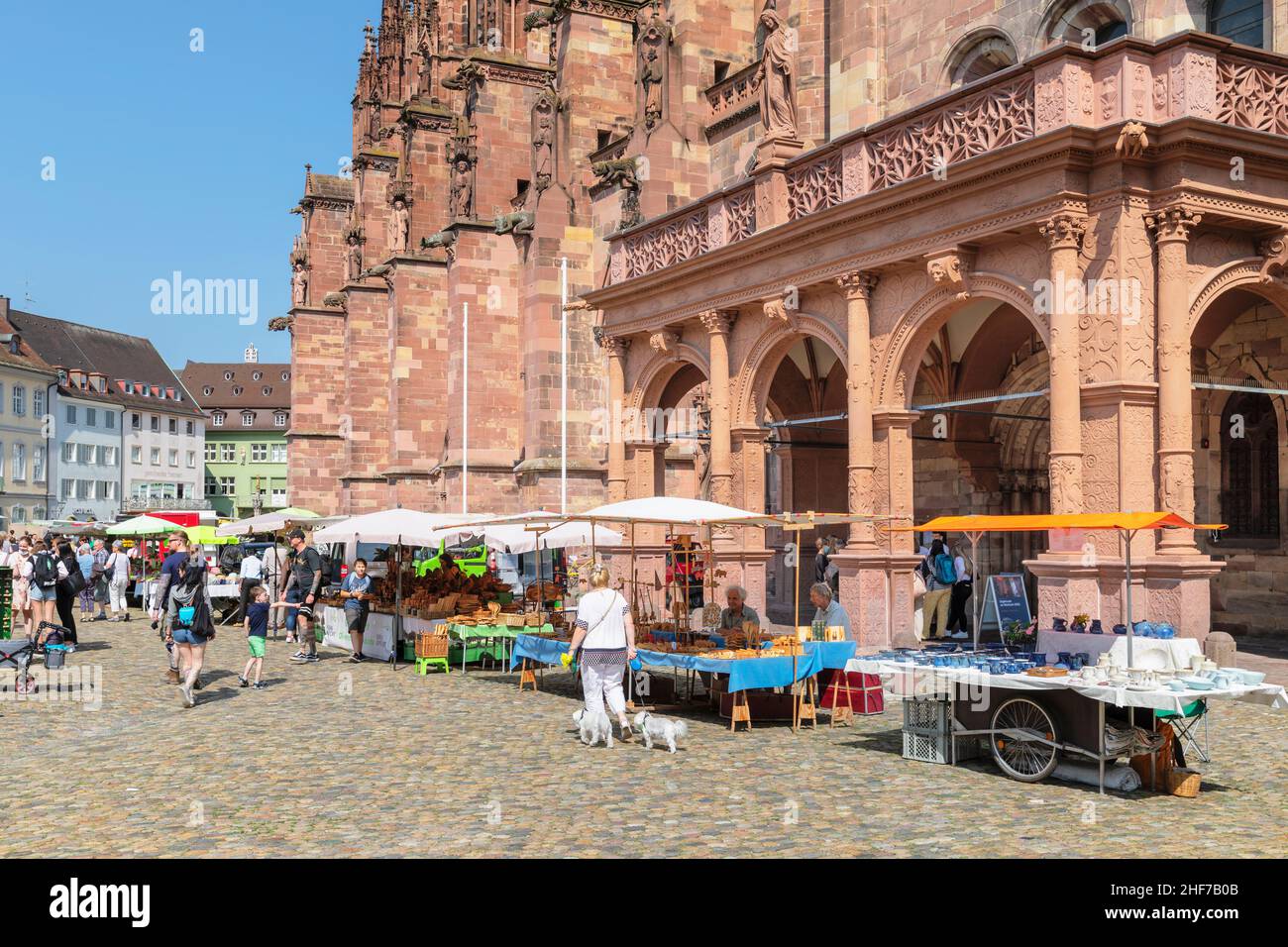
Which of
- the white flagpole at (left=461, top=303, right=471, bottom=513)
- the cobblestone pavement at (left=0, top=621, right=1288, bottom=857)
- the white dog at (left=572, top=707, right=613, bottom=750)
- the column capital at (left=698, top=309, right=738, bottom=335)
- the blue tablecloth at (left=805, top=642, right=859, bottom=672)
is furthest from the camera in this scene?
the white flagpole at (left=461, top=303, right=471, bottom=513)

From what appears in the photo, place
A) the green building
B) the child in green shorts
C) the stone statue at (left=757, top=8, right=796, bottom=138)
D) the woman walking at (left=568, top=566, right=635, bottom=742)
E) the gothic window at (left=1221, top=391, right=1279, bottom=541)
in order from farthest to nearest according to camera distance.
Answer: the green building < the stone statue at (left=757, top=8, right=796, bottom=138) < the gothic window at (left=1221, top=391, right=1279, bottom=541) < the child in green shorts < the woman walking at (left=568, top=566, right=635, bottom=742)

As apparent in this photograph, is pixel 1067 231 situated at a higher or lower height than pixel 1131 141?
lower

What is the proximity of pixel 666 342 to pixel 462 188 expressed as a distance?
17.5 meters

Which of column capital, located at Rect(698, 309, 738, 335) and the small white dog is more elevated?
column capital, located at Rect(698, 309, 738, 335)

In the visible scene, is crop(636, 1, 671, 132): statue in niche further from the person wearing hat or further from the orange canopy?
the orange canopy

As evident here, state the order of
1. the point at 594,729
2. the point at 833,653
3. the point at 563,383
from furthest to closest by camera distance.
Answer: the point at 563,383, the point at 833,653, the point at 594,729

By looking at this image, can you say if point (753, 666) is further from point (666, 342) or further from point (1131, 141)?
point (666, 342)

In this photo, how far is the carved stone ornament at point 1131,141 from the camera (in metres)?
12.9

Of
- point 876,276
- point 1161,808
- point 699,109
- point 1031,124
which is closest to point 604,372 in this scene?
point 699,109

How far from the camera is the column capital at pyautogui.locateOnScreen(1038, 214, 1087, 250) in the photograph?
13.5m

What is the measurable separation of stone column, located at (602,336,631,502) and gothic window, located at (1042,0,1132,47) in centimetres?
853

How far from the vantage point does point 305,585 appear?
21.0 metres

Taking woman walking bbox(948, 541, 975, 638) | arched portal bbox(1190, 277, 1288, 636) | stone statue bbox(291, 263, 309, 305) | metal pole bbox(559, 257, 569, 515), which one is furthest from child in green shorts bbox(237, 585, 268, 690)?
stone statue bbox(291, 263, 309, 305)

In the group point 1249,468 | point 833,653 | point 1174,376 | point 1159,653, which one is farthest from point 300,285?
point 1159,653
